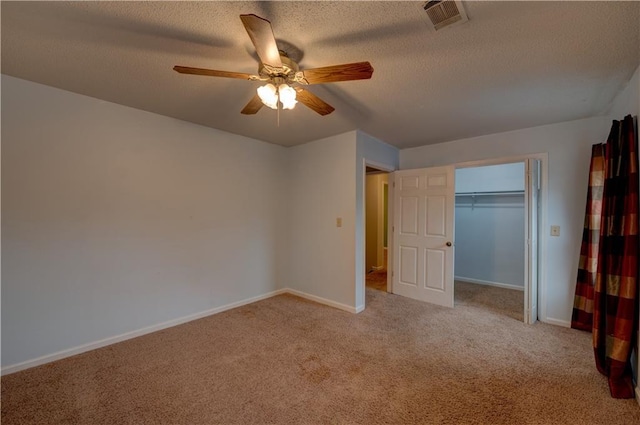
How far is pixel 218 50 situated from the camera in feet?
5.52

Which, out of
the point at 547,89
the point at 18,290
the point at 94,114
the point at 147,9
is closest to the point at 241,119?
the point at 94,114

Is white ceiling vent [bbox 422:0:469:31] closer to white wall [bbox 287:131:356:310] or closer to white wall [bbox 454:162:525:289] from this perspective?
white wall [bbox 287:131:356:310]

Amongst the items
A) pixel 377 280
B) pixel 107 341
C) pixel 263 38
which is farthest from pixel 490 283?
pixel 107 341

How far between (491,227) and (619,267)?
106 inches

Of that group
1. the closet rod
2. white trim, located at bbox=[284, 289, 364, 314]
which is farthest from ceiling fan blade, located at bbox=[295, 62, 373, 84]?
the closet rod

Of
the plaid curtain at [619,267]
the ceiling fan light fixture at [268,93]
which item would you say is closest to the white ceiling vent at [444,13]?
the ceiling fan light fixture at [268,93]

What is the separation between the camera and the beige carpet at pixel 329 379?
1.63 meters

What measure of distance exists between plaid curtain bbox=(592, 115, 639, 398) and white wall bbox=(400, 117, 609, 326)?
0.86 meters

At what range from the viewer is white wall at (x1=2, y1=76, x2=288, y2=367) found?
2.09 meters

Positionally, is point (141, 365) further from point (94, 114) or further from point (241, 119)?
point (241, 119)

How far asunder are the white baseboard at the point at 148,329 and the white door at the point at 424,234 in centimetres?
99

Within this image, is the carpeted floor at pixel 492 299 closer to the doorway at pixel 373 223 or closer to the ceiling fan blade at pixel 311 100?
the doorway at pixel 373 223

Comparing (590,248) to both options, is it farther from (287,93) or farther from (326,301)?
(287,93)

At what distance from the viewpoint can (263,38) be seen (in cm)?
129
